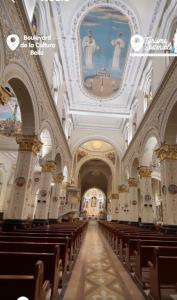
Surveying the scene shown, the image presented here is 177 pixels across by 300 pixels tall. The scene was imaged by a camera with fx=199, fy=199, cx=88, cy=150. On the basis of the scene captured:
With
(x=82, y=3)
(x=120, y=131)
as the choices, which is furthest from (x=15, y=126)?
(x=120, y=131)

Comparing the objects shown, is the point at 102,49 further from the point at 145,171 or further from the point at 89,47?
the point at 145,171

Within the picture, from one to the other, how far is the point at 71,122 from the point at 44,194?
1111cm

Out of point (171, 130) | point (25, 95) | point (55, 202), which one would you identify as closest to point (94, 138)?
point (55, 202)

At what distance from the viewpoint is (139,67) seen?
13797mm

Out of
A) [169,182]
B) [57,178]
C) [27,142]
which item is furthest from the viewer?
[57,178]

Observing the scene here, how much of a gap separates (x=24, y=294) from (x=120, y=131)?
71.5ft

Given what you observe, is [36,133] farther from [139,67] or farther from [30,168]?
[139,67]

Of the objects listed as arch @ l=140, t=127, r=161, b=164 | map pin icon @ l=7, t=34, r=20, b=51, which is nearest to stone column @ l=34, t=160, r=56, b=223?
arch @ l=140, t=127, r=161, b=164

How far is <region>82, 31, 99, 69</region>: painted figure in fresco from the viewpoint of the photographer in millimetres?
12664

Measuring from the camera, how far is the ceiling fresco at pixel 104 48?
459 inches

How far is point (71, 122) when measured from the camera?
21.3 metres

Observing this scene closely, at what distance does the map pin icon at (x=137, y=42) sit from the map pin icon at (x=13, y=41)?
8.23m

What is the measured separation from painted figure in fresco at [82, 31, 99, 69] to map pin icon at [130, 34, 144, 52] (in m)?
2.33

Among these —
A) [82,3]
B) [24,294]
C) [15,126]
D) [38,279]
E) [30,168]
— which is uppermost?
[82,3]
